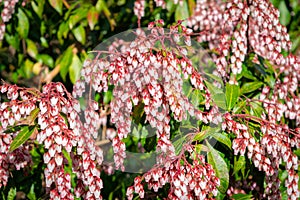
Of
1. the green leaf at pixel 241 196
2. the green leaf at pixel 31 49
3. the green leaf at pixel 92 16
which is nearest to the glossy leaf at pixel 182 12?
the green leaf at pixel 92 16

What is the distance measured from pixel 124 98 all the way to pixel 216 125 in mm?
428

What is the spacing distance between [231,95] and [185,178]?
55 centimetres

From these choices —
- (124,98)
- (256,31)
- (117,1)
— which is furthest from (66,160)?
(117,1)

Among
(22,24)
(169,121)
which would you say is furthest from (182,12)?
(169,121)

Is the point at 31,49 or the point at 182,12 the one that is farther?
the point at 31,49

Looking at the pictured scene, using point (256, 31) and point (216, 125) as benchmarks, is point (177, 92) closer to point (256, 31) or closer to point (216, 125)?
point (216, 125)

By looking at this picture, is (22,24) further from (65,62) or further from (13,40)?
(65,62)

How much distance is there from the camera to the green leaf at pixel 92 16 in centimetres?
326

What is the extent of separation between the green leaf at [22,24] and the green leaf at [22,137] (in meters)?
1.50

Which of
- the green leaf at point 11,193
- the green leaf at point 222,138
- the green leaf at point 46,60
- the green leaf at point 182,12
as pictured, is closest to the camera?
the green leaf at point 222,138

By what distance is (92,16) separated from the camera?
3.29m

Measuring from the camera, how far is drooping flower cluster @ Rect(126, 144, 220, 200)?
1.93m

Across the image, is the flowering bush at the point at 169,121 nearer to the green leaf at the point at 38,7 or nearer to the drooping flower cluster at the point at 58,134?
the drooping flower cluster at the point at 58,134

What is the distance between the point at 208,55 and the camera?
10.5 feet
